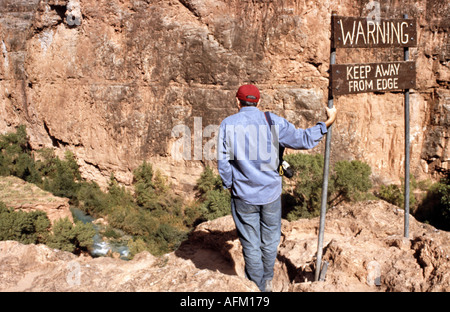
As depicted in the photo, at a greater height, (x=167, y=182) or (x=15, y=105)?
(x=15, y=105)

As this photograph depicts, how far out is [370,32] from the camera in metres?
3.94

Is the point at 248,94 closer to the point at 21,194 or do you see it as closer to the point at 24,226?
the point at 24,226

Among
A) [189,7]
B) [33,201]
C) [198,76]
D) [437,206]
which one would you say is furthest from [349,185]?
[33,201]

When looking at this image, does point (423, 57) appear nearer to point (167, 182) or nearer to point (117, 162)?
point (167, 182)

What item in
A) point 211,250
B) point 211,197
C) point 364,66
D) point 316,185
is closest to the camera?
point 364,66

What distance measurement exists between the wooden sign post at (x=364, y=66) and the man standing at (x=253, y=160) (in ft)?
1.81

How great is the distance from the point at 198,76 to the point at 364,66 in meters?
11.0

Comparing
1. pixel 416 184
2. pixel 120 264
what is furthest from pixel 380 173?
pixel 120 264

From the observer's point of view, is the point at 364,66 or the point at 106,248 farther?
the point at 106,248

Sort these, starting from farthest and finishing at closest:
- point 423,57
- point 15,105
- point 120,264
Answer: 1. point 15,105
2. point 423,57
3. point 120,264

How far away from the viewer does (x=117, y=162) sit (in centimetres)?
1669

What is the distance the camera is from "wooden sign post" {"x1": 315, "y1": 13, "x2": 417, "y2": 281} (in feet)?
12.3

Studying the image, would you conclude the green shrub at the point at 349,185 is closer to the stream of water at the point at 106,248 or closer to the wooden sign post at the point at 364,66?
the stream of water at the point at 106,248

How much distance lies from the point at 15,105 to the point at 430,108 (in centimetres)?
1932
